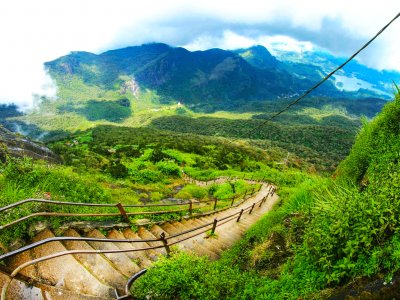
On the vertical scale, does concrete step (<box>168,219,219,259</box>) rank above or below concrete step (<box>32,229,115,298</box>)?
below

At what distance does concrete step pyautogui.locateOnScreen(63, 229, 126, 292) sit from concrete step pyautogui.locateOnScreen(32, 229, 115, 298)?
200 mm

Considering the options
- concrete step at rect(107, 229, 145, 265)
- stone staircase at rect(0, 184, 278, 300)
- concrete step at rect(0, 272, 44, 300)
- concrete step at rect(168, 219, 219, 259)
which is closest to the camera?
concrete step at rect(0, 272, 44, 300)

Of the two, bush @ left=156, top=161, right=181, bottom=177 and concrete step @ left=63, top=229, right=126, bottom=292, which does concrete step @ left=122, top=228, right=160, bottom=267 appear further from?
bush @ left=156, top=161, right=181, bottom=177

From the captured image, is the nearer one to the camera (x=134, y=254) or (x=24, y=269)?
(x=24, y=269)

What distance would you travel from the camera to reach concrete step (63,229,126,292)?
14.6 feet

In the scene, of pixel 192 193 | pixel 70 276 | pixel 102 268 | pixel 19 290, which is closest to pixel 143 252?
pixel 102 268

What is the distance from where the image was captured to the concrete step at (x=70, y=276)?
3.99 metres

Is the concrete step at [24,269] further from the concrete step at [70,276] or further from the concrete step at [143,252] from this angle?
the concrete step at [143,252]

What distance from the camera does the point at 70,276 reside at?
13.6 ft

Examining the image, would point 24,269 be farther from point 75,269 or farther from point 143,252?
point 143,252

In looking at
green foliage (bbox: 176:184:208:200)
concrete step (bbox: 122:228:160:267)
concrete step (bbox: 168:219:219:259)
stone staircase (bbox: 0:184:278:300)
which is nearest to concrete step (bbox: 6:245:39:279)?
stone staircase (bbox: 0:184:278:300)

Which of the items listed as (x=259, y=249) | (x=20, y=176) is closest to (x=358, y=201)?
(x=259, y=249)

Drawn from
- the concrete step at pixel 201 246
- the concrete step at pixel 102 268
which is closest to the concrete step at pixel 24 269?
the concrete step at pixel 102 268

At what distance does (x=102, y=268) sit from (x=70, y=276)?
0.62 m
